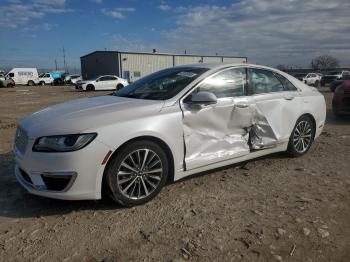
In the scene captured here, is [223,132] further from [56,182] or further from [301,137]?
[56,182]

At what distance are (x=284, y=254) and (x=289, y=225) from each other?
1.74 feet

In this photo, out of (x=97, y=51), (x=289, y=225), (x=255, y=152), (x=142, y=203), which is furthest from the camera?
(x=97, y=51)

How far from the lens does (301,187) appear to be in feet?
14.7

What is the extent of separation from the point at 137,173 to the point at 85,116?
32.1 inches

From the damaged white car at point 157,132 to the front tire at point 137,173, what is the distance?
0.01m

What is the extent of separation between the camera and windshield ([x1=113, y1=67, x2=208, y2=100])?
14.5ft

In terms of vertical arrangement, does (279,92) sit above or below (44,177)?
above

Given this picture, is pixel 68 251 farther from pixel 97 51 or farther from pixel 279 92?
pixel 97 51

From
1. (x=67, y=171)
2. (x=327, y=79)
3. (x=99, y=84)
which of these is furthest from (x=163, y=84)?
(x=327, y=79)

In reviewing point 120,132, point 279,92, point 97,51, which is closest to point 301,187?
point 279,92

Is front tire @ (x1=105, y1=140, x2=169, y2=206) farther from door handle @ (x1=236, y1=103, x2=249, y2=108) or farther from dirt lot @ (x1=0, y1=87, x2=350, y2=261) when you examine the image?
door handle @ (x1=236, y1=103, x2=249, y2=108)

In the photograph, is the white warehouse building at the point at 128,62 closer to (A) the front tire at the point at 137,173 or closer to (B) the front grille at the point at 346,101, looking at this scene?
(B) the front grille at the point at 346,101

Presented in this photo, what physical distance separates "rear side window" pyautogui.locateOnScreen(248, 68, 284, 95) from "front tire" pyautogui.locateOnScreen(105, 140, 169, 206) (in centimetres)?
181

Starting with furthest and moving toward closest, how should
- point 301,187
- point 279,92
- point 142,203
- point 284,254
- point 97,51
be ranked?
point 97,51, point 279,92, point 301,187, point 142,203, point 284,254
